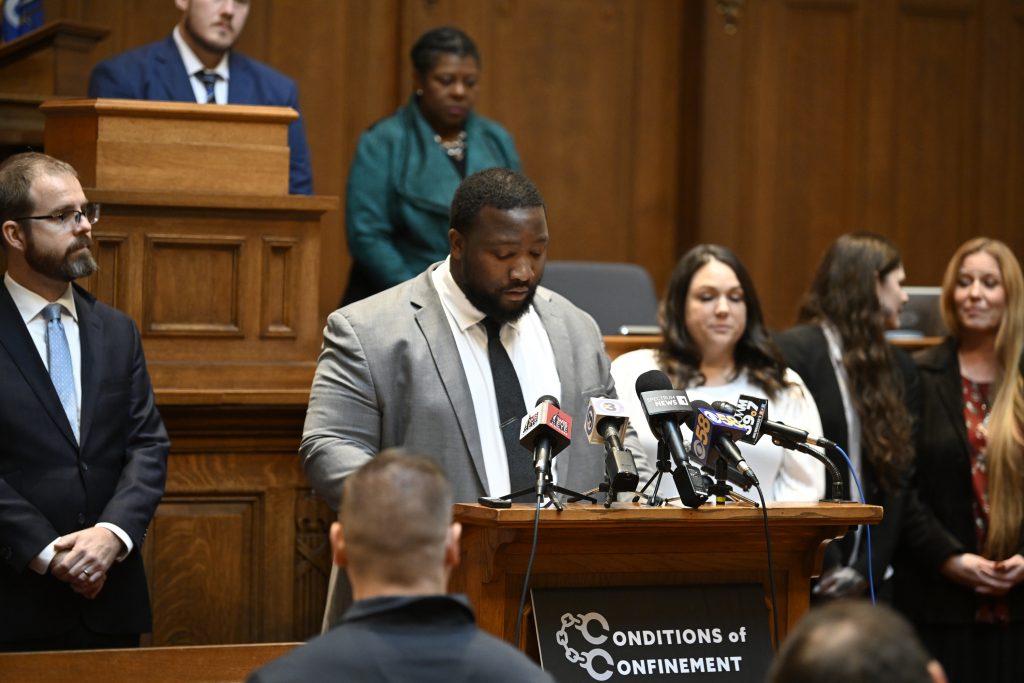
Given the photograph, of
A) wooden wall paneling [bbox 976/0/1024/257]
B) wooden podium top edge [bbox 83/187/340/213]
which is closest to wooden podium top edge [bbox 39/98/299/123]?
wooden podium top edge [bbox 83/187/340/213]

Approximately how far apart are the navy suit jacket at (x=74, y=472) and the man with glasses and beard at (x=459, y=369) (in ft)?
2.13

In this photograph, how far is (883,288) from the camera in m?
4.89

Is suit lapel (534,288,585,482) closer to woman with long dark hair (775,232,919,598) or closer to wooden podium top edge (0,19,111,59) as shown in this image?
woman with long dark hair (775,232,919,598)

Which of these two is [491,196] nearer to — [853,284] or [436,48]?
[853,284]

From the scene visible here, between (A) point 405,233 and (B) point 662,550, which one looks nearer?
(B) point 662,550

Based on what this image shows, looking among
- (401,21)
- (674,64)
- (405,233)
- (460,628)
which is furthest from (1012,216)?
(460,628)

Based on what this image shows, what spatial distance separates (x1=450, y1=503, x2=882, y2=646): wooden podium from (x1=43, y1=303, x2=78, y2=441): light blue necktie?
4.05 feet

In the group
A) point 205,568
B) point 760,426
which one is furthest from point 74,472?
point 760,426

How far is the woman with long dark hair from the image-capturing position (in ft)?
15.3

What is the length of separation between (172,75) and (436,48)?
95 centimetres

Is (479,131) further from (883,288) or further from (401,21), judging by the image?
(401,21)

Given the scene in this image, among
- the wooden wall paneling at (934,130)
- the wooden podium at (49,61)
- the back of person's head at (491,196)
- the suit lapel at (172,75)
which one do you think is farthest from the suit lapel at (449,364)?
the wooden wall paneling at (934,130)

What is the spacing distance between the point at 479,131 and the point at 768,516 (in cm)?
282

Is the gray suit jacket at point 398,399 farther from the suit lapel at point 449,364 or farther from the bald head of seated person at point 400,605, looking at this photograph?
the bald head of seated person at point 400,605
